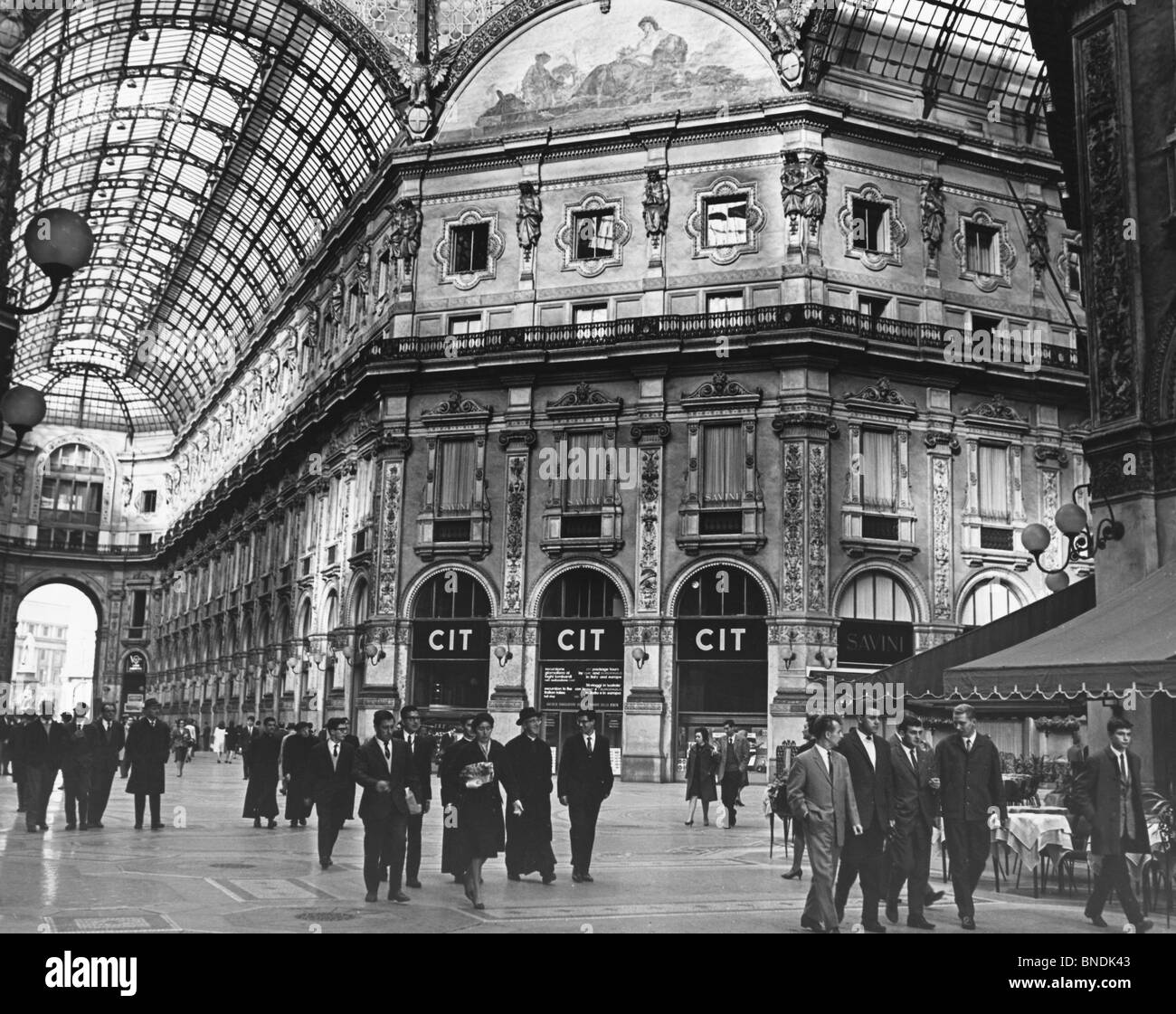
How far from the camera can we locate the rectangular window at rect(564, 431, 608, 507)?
132 ft

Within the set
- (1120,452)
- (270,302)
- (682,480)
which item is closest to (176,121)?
(270,302)

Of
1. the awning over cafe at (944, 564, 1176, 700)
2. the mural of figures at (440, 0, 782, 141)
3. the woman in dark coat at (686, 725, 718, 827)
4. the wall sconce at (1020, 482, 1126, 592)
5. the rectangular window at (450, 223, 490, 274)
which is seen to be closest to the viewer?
the awning over cafe at (944, 564, 1176, 700)

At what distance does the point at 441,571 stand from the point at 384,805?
92.9ft

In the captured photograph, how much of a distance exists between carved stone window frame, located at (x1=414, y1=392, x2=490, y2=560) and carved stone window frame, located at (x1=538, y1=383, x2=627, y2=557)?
2.07 metres

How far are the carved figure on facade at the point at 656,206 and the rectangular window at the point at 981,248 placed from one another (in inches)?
393

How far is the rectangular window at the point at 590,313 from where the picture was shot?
41.4 m

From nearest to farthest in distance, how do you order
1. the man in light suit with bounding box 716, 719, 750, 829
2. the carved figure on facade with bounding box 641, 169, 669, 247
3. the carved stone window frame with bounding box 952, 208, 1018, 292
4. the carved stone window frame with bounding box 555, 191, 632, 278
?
the man in light suit with bounding box 716, 719, 750, 829
the carved figure on facade with bounding box 641, 169, 669, 247
the carved stone window frame with bounding box 555, 191, 632, 278
the carved stone window frame with bounding box 952, 208, 1018, 292

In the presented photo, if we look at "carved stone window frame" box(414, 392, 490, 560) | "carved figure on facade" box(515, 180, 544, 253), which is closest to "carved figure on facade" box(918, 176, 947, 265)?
"carved figure on facade" box(515, 180, 544, 253)

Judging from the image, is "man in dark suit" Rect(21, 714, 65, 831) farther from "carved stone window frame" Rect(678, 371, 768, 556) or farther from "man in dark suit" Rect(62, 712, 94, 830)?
Answer: "carved stone window frame" Rect(678, 371, 768, 556)

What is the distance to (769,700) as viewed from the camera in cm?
3728

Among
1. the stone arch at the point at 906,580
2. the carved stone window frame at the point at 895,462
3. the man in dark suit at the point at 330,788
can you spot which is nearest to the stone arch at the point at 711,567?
the stone arch at the point at 906,580

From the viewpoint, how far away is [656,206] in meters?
40.9

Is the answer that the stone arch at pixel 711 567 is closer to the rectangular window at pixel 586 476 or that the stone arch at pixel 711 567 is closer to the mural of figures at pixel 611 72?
the rectangular window at pixel 586 476

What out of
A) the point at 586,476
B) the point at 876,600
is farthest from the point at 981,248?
the point at 586,476
